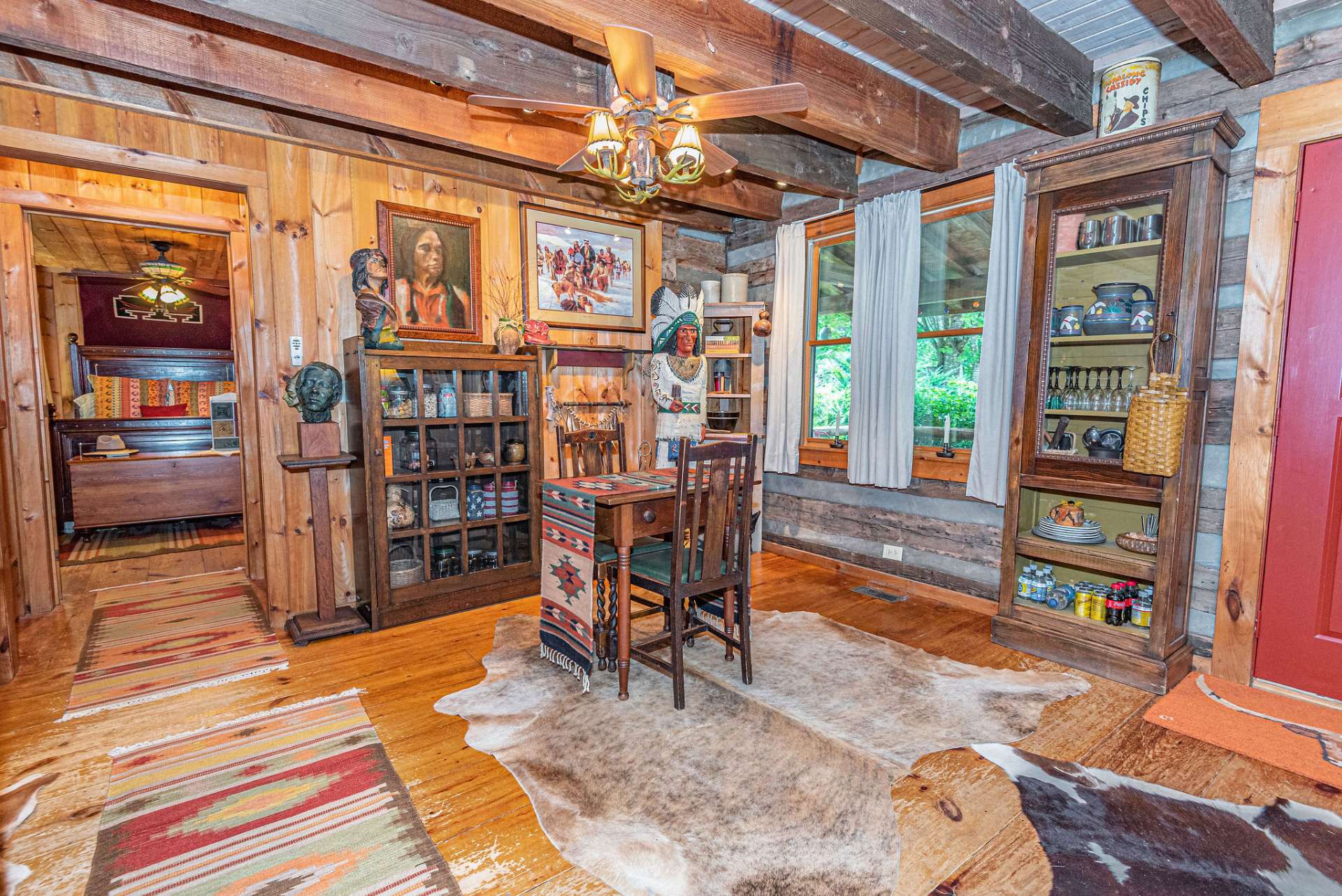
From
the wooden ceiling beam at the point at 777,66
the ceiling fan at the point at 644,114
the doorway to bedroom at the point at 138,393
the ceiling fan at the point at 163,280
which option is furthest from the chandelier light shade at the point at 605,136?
the ceiling fan at the point at 163,280

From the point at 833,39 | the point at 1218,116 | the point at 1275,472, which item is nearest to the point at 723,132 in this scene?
the point at 833,39

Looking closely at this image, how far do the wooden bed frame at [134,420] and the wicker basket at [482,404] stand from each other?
384cm

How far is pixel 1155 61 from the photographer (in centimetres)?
272

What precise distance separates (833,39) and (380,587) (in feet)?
11.8

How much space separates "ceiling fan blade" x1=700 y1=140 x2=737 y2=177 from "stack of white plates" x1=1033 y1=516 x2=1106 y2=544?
240cm

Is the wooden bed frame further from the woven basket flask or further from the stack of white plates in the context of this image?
the woven basket flask

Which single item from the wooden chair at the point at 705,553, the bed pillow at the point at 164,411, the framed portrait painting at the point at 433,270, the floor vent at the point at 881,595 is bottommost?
the floor vent at the point at 881,595

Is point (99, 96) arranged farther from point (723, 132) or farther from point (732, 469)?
point (732, 469)

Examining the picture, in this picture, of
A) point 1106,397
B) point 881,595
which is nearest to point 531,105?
point 1106,397

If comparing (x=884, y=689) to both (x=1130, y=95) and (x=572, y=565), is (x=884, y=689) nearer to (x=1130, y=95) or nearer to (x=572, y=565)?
(x=572, y=565)

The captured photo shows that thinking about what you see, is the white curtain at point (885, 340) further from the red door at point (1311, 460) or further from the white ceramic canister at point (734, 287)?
the red door at point (1311, 460)

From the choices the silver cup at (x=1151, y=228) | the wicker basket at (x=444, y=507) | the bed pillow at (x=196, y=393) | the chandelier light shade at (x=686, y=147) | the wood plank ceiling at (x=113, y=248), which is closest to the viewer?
the chandelier light shade at (x=686, y=147)

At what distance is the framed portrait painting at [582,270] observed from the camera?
13.7 feet

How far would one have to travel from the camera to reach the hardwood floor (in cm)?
168
